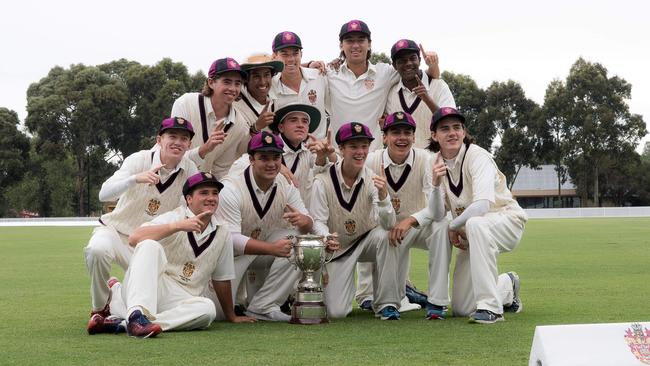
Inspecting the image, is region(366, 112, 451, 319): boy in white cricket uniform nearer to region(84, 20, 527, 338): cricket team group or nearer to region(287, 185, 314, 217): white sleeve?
region(84, 20, 527, 338): cricket team group

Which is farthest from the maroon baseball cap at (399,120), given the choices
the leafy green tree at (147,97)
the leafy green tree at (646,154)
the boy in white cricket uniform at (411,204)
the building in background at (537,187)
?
the building in background at (537,187)

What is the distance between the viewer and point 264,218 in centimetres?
865

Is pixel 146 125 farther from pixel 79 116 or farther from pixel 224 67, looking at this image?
pixel 224 67

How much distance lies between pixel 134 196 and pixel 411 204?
2767 millimetres

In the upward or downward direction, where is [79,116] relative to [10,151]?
upward

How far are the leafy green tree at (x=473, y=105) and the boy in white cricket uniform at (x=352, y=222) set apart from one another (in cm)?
5307

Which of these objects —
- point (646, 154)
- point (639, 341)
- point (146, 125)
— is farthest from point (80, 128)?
point (646, 154)

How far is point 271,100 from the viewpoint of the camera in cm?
961

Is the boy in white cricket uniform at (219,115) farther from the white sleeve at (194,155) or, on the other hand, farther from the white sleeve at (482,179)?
the white sleeve at (482,179)

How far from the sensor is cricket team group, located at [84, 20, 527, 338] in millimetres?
7848

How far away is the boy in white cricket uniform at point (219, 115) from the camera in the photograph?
8758 millimetres

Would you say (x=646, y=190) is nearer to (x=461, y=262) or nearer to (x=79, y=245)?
(x=79, y=245)

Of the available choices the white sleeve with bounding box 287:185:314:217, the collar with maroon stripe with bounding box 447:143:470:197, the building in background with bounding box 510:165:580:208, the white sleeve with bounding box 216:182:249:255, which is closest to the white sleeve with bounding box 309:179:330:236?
the white sleeve with bounding box 287:185:314:217

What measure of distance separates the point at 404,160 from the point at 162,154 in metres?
2.41
